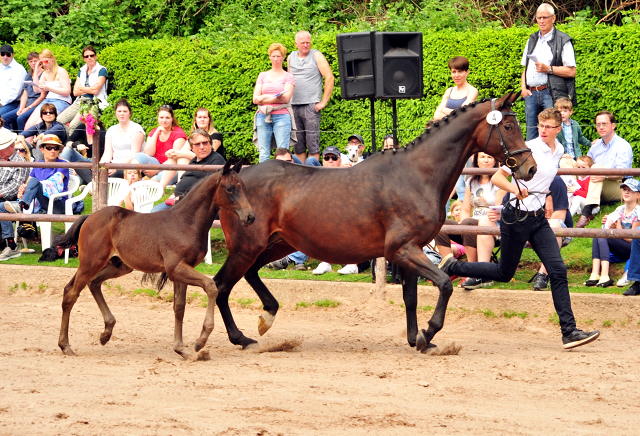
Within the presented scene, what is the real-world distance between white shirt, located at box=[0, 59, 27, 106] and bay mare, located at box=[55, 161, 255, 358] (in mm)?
8899

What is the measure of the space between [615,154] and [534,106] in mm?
1328

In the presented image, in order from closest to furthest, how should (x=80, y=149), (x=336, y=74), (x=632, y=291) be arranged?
(x=632, y=291) < (x=80, y=149) < (x=336, y=74)

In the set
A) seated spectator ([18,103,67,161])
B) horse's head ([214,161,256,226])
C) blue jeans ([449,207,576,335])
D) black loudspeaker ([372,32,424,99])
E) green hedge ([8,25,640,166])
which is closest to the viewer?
horse's head ([214,161,256,226])

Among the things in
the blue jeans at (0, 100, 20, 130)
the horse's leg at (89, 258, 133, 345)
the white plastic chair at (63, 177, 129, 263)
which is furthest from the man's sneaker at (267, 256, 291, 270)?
the blue jeans at (0, 100, 20, 130)

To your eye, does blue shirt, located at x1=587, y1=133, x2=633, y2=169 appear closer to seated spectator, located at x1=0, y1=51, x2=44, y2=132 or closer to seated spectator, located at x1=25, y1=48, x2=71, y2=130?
seated spectator, located at x1=25, y1=48, x2=71, y2=130

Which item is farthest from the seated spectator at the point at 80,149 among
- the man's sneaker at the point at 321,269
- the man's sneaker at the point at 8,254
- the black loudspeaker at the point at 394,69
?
the black loudspeaker at the point at 394,69

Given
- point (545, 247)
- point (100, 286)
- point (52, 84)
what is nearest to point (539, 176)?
point (545, 247)

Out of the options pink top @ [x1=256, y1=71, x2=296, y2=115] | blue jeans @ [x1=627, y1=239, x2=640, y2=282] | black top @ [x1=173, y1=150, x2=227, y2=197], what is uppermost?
pink top @ [x1=256, y1=71, x2=296, y2=115]

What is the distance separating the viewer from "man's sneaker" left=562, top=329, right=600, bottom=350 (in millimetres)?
7152

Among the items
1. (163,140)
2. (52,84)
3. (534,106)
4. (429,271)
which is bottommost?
(429,271)

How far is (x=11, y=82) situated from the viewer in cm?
1509

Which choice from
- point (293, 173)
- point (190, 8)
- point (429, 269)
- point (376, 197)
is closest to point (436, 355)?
point (429, 269)

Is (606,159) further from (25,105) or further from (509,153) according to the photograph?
(25,105)

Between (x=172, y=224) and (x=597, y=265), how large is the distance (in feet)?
15.4
